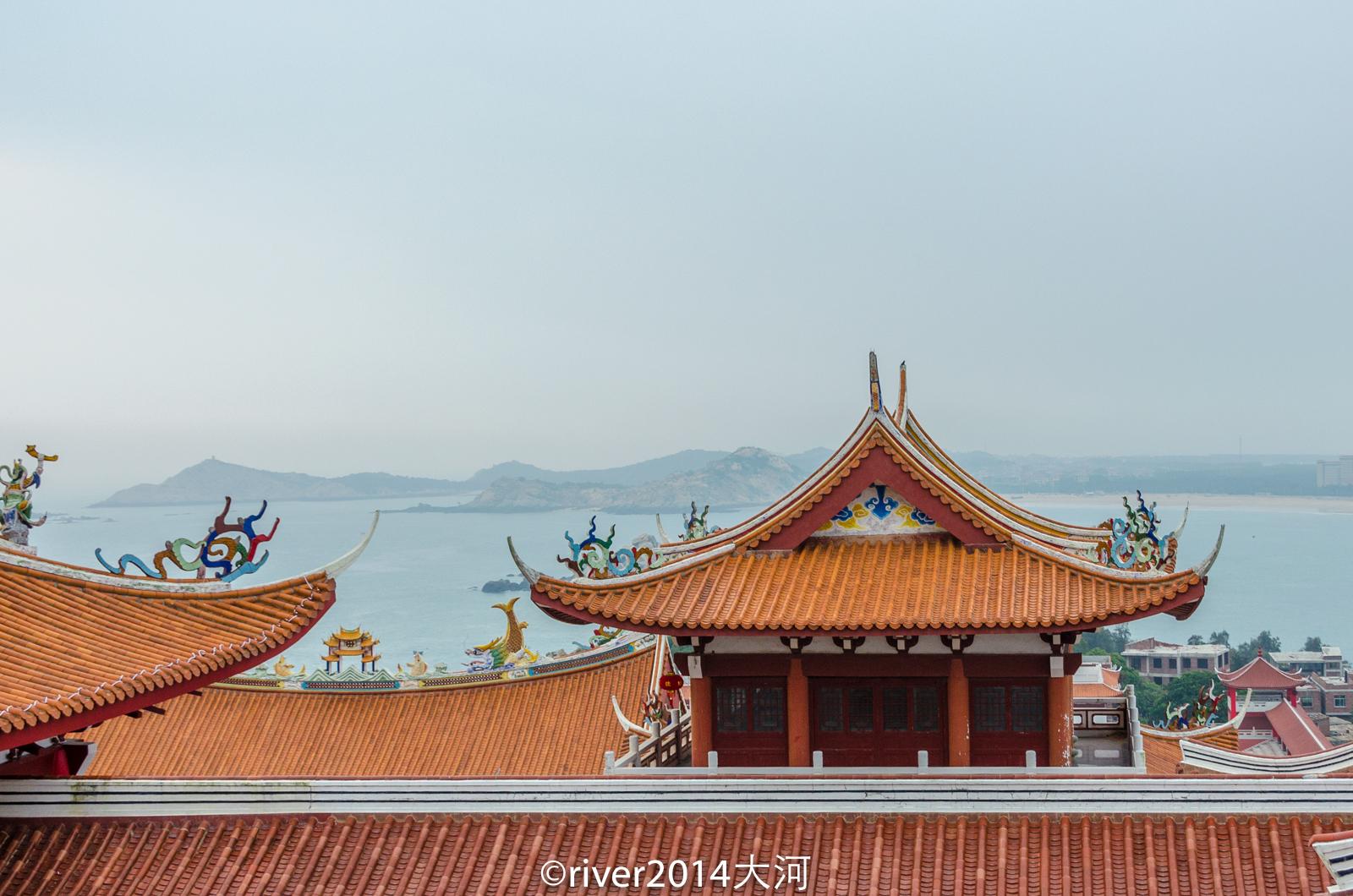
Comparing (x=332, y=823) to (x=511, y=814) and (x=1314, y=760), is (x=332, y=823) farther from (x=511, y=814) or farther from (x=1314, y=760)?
(x=1314, y=760)

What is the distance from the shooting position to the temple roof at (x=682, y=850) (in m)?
8.01

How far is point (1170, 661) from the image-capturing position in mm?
98750

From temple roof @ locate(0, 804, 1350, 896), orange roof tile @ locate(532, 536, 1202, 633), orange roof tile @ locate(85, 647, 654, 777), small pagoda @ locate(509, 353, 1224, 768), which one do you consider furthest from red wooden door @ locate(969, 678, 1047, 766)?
orange roof tile @ locate(85, 647, 654, 777)

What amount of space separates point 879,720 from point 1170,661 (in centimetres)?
9838

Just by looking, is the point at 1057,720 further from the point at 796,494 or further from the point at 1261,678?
the point at 1261,678

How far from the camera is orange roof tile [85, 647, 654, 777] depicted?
1909 centimetres

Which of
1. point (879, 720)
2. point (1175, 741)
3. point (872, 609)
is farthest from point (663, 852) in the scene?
point (1175, 741)

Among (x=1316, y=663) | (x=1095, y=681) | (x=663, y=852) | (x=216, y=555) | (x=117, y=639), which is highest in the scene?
(x=216, y=555)

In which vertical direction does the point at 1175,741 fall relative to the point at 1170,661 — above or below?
above

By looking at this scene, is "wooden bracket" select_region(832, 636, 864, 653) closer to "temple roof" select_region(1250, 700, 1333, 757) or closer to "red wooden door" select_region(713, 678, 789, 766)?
"red wooden door" select_region(713, 678, 789, 766)

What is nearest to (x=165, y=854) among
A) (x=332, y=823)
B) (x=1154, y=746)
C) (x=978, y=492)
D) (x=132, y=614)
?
(x=332, y=823)

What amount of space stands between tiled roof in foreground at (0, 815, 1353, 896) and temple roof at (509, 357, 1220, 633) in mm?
2454

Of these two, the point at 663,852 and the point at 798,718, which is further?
the point at 798,718

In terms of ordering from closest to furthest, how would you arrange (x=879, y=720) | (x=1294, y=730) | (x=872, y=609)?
1. (x=872, y=609)
2. (x=879, y=720)
3. (x=1294, y=730)
